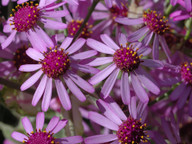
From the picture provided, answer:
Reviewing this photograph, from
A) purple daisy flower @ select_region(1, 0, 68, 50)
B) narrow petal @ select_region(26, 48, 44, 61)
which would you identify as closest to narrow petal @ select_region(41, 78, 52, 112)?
narrow petal @ select_region(26, 48, 44, 61)

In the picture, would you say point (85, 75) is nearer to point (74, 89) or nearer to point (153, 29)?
point (74, 89)

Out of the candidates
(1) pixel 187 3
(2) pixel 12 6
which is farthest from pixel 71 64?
(1) pixel 187 3

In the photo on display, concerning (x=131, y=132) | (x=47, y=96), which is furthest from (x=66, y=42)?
(x=131, y=132)

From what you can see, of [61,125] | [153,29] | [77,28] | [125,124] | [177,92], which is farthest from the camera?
[77,28]

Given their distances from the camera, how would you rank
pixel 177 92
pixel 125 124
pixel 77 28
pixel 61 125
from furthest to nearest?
pixel 77 28, pixel 177 92, pixel 125 124, pixel 61 125

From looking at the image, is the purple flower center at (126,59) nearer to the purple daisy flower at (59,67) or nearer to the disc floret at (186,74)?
the purple daisy flower at (59,67)

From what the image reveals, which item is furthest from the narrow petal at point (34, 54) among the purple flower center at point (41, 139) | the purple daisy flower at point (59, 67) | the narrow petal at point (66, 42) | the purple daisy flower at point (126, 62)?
the purple flower center at point (41, 139)

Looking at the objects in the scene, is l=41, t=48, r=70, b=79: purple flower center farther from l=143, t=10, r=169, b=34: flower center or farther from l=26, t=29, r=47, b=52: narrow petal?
l=143, t=10, r=169, b=34: flower center
